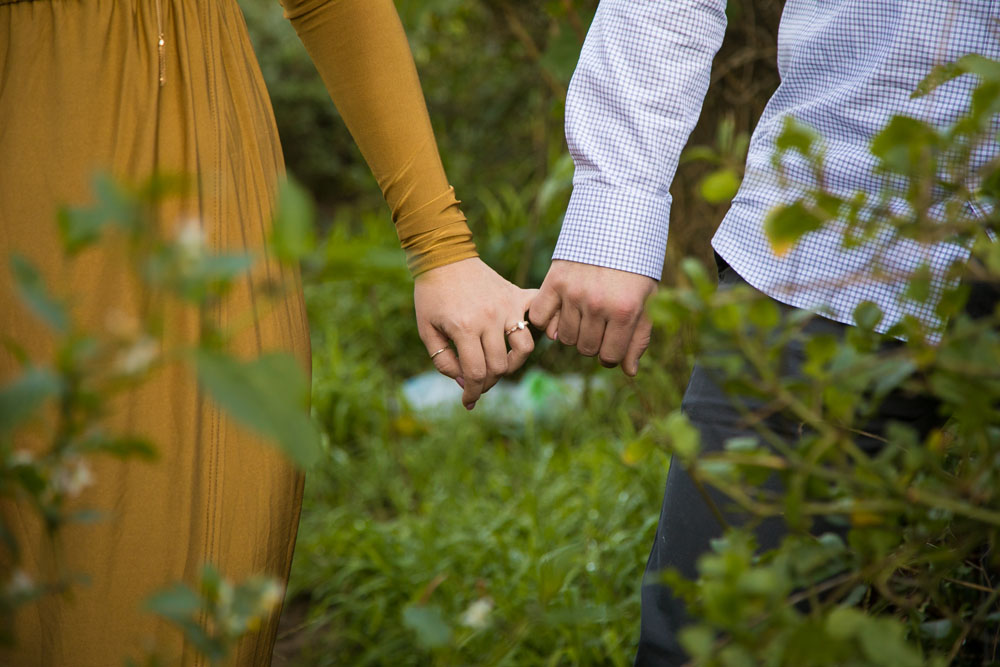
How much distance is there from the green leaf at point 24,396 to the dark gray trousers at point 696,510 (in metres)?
0.90

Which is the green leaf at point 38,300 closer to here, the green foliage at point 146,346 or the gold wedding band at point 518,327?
the green foliage at point 146,346

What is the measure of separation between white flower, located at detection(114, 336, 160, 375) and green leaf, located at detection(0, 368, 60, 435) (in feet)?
0.09

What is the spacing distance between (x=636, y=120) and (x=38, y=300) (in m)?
0.99

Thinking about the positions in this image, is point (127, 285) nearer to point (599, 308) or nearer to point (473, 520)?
point (599, 308)

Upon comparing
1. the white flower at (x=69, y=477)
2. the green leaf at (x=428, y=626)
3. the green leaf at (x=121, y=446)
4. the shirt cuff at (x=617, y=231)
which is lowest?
the shirt cuff at (x=617, y=231)

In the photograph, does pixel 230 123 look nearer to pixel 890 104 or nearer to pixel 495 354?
pixel 495 354

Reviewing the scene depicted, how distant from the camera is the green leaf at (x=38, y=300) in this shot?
0.43 meters

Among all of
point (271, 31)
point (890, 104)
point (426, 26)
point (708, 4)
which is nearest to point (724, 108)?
point (708, 4)

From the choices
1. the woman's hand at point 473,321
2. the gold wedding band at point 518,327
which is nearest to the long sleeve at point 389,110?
the woman's hand at point 473,321

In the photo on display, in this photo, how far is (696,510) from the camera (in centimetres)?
125

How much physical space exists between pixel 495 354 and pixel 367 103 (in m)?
0.42

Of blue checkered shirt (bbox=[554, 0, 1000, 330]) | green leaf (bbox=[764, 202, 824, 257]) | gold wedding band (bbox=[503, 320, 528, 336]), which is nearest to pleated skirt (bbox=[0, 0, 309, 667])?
gold wedding band (bbox=[503, 320, 528, 336])

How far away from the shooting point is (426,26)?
5.40 m

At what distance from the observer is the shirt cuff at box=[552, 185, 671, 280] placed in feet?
4.21
